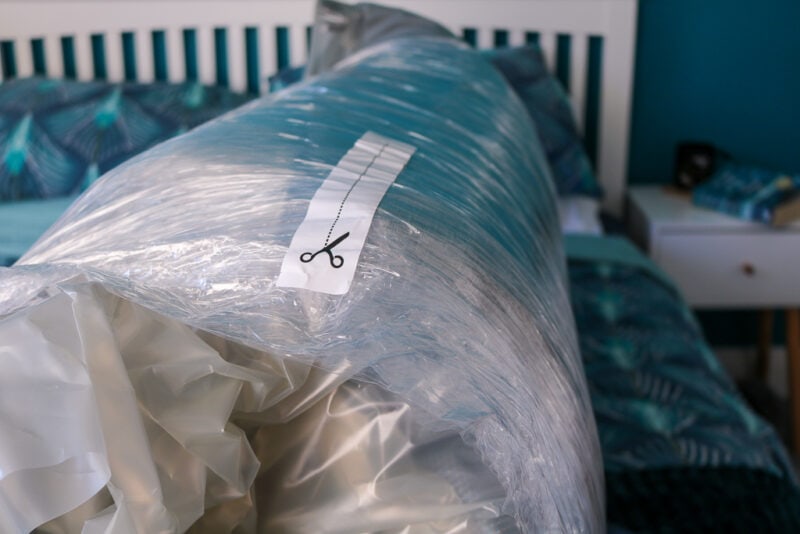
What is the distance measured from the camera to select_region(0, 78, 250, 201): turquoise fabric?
5.86ft

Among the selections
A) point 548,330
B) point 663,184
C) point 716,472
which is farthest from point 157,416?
point 663,184

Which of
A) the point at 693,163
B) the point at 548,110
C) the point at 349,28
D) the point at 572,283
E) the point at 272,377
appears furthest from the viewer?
the point at 693,163

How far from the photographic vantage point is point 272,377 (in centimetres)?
56

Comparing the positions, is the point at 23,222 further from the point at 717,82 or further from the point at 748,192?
the point at 717,82

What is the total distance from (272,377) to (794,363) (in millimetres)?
1774

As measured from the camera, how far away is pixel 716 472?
3.25ft

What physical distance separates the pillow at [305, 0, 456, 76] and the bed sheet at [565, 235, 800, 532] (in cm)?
56

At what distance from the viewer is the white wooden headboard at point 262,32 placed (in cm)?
212

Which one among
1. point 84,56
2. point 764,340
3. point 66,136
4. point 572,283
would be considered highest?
point 84,56

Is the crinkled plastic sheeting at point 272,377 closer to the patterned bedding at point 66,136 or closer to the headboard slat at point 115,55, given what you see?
the patterned bedding at point 66,136

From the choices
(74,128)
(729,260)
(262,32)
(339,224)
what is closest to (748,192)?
(729,260)

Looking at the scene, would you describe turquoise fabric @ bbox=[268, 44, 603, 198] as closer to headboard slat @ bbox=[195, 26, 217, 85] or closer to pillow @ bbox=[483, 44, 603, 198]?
pillow @ bbox=[483, 44, 603, 198]

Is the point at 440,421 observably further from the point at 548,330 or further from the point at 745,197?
the point at 745,197

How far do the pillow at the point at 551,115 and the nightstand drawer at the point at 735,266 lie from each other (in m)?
0.23
